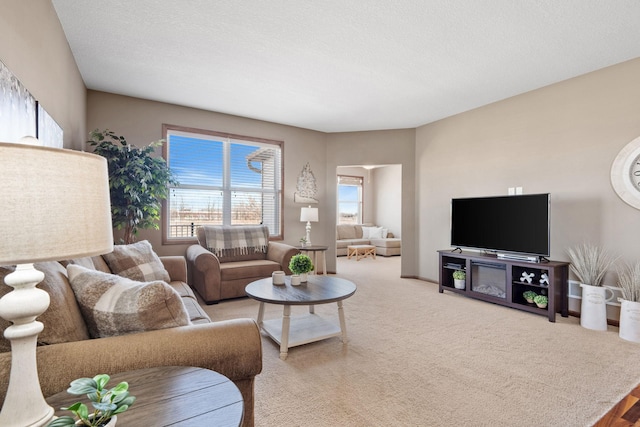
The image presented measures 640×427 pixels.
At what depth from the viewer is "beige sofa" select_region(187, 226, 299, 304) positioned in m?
3.61

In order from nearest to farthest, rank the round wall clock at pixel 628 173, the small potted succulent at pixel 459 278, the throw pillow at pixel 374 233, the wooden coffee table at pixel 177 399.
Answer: the wooden coffee table at pixel 177 399 → the round wall clock at pixel 628 173 → the small potted succulent at pixel 459 278 → the throw pillow at pixel 374 233

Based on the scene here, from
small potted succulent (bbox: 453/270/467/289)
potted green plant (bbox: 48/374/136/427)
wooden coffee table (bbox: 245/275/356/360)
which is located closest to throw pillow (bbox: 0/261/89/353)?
potted green plant (bbox: 48/374/136/427)

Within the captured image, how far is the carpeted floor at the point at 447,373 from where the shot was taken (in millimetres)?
1713

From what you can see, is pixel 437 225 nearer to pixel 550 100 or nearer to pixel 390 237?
pixel 550 100

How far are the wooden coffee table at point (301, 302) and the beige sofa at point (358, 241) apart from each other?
5.17 m

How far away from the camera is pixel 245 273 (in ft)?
12.7

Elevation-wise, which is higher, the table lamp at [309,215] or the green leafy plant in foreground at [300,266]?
the table lamp at [309,215]

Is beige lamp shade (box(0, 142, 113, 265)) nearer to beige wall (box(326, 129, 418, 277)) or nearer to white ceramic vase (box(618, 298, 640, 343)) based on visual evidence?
white ceramic vase (box(618, 298, 640, 343))

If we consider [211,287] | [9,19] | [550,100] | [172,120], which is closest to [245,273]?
[211,287]

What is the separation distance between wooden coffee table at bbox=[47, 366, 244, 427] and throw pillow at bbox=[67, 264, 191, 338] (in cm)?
21

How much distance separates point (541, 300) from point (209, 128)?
480 cm

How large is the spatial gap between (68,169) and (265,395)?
5.61 ft

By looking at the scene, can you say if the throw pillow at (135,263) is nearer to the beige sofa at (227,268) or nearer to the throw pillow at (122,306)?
the beige sofa at (227,268)

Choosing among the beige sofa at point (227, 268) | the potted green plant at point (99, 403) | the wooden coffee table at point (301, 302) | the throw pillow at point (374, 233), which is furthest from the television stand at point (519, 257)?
the throw pillow at point (374, 233)
